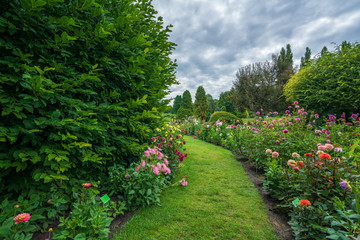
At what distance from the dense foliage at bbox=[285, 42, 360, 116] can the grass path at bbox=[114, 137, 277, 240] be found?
737 cm

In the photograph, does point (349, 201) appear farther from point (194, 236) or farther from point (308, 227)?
point (194, 236)

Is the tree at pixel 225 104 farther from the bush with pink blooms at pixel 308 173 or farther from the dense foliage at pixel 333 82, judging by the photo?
the bush with pink blooms at pixel 308 173

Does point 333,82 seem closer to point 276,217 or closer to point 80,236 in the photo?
point 276,217

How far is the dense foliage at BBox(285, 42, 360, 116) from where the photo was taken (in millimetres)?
6848

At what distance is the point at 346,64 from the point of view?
23.4 ft

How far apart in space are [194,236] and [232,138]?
15.0ft

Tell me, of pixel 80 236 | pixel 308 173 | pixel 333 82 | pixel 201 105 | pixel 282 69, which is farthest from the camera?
pixel 201 105

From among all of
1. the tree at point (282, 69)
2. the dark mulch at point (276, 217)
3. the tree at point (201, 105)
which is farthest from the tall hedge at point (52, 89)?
the tree at point (282, 69)

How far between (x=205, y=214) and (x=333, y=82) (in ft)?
30.5

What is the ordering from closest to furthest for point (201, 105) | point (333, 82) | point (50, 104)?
1. point (50, 104)
2. point (333, 82)
3. point (201, 105)

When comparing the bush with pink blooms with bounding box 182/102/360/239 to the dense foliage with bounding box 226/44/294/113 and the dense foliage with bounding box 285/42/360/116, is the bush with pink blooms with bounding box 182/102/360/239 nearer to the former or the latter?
the dense foliage with bounding box 285/42/360/116

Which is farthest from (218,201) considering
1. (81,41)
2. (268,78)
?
(268,78)

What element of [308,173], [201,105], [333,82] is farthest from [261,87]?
[308,173]

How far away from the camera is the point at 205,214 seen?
2.33 m
